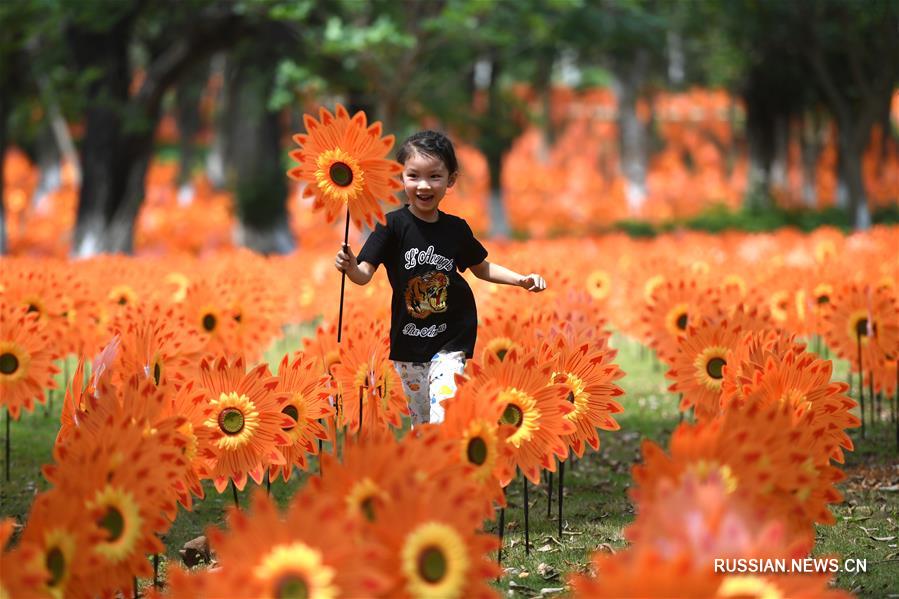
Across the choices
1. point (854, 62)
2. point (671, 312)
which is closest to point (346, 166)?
point (671, 312)

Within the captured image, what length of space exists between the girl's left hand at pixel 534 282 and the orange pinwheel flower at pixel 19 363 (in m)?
2.65

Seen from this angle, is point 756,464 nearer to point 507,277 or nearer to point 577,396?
point 577,396

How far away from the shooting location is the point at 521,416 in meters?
4.69

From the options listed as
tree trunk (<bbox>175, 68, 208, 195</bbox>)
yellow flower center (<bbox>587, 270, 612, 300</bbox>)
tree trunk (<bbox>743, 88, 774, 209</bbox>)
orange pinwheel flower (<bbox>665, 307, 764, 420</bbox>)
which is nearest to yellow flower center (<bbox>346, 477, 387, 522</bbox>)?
orange pinwheel flower (<bbox>665, 307, 764, 420</bbox>)

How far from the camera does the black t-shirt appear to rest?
525cm

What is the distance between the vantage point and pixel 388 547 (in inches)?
128

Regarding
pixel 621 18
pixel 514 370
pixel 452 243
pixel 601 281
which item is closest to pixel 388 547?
pixel 514 370

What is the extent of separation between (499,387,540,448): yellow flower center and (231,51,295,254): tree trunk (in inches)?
796

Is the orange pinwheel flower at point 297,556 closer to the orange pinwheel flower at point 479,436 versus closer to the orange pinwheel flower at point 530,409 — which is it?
the orange pinwheel flower at point 479,436

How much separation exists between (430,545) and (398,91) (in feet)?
58.1

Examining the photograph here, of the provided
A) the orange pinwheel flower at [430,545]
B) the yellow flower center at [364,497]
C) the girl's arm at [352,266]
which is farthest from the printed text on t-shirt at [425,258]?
the orange pinwheel flower at [430,545]

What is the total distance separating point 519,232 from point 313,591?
30198 mm

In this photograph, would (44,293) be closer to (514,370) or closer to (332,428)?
(332,428)

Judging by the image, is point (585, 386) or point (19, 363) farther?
point (19, 363)
